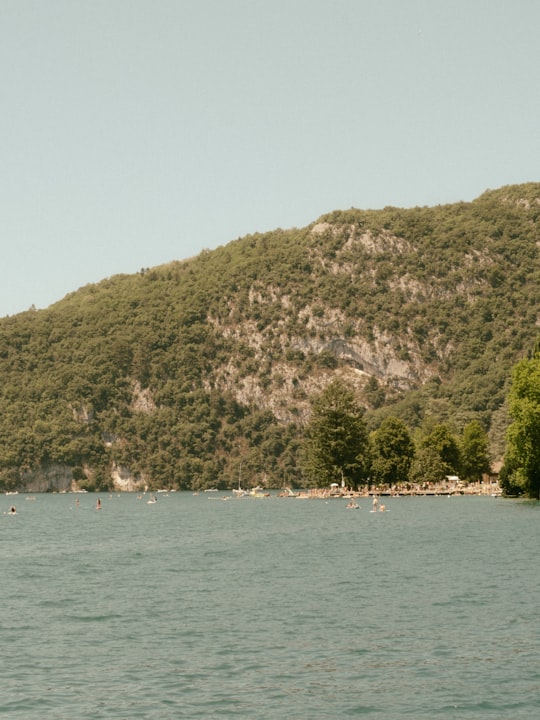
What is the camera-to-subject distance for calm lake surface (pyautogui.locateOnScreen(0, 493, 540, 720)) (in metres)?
36.4

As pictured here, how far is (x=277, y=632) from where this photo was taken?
48344 mm

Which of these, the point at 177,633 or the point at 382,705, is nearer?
the point at 382,705

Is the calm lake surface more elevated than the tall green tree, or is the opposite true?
the tall green tree

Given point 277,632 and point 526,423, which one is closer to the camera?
point 277,632

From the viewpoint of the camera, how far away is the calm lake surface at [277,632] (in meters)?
36.4

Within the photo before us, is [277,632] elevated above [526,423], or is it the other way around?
[526,423]

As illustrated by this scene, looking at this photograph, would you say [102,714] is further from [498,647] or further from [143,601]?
[143,601]

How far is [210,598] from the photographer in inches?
2377

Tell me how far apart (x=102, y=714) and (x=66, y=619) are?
20.1 m

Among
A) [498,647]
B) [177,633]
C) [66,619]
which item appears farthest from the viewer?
[66,619]

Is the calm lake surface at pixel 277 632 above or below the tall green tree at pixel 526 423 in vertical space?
below

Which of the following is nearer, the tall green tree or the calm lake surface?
the calm lake surface

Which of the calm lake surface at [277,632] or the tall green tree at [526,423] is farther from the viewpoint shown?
the tall green tree at [526,423]

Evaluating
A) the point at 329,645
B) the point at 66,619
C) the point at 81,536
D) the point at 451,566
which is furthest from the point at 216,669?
the point at 81,536
